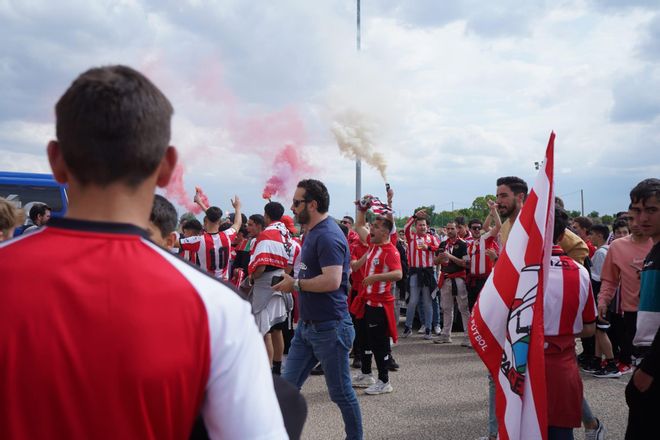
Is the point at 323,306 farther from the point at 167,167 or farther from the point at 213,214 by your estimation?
the point at 213,214

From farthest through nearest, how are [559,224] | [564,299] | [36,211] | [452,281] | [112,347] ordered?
[452,281] < [36,211] < [559,224] < [564,299] < [112,347]

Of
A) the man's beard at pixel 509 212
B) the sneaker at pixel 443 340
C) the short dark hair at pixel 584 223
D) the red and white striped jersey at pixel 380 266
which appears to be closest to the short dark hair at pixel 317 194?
the man's beard at pixel 509 212

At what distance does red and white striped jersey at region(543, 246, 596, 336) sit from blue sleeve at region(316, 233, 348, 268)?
1.59 metres

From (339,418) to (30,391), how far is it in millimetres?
4706

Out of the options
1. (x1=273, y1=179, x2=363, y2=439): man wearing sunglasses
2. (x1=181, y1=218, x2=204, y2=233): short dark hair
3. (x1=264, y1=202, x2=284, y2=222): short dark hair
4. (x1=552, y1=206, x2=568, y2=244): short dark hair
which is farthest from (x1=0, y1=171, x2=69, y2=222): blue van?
(x1=552, y1=206, x2=568, y2=244): short dark hair

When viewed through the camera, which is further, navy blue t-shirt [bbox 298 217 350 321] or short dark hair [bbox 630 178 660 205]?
navy blue t-shirt [bbox 298 217 350 321]

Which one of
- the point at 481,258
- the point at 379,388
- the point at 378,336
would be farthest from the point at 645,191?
Result: the point at 481,258

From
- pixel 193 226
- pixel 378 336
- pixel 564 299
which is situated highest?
pixel 193 226

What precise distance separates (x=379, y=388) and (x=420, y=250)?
417 centimetres

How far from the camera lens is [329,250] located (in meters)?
4.18

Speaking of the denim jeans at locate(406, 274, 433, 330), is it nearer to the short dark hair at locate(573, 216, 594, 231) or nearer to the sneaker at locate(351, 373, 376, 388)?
the short dark hair at locate(573, 216, 594, 231)

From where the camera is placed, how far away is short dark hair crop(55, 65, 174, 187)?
1.12 m

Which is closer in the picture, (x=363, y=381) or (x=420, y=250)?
(x=363, y=381)

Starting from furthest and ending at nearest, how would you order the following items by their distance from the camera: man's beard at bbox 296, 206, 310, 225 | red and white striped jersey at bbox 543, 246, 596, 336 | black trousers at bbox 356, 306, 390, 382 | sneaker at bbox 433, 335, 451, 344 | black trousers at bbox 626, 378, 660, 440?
sneaker at bbox 433, 335, 451, 344
black trousers at bbox 356, 306, 390, 382
man's beard at bbox 296, 206, 310, 225
red and white striped jersey at bbox 543, 246, 596, 336
black trousers at bbox 626, 378, 660, 440
